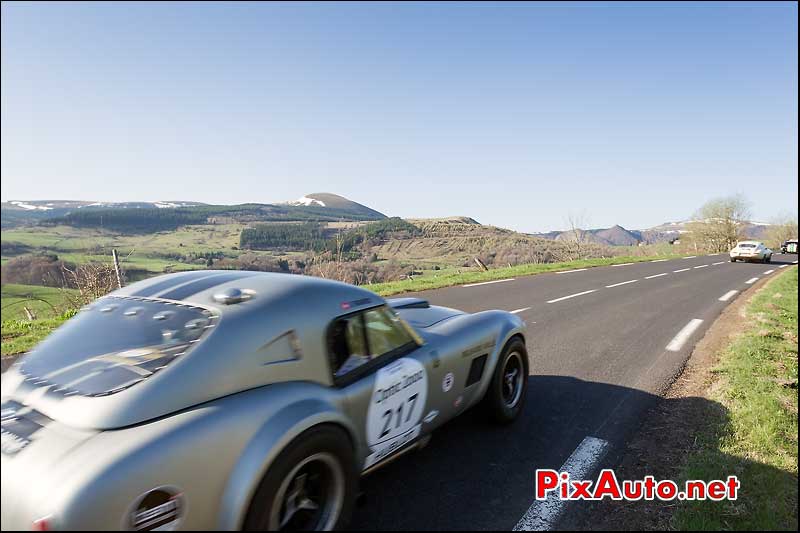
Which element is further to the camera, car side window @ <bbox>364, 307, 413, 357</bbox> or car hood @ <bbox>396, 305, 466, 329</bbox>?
car hood @ <bbox>396, 305, 466, 329</bbox>

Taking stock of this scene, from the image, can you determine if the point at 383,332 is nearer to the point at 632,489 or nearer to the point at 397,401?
the point at 397,401

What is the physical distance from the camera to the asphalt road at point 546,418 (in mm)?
2809

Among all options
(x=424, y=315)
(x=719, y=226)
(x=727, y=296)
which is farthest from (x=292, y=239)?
(x=719, y=226)

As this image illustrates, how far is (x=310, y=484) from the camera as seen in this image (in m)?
2.22

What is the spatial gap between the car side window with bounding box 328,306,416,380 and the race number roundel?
0.12 metres

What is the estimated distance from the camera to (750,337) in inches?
270

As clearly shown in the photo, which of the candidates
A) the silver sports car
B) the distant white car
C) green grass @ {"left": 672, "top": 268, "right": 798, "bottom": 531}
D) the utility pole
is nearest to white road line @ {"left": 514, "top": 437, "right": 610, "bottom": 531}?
green grass @ {"left": 672, "top": 268, "right": 798, "bottom": 531}

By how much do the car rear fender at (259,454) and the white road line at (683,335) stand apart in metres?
6.12

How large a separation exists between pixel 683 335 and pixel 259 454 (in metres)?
7.55

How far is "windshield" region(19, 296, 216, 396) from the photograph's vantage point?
1.87m

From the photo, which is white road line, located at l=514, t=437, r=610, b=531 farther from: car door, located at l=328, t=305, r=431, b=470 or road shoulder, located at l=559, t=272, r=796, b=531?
car door, located at l=328, t=305, r=431, b=470

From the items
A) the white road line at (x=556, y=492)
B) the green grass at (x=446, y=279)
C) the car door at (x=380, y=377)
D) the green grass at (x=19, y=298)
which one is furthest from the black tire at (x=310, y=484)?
the green grass at (x=446, y=279)

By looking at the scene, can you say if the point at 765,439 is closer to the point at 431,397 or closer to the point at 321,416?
the point at 431,397

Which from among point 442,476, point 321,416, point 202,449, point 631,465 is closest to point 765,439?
point 631,465
